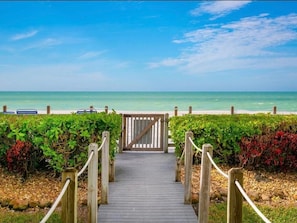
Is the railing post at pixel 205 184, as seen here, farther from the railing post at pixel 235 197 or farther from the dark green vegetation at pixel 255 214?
the railing post at pixel 235 197

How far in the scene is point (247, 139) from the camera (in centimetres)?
813

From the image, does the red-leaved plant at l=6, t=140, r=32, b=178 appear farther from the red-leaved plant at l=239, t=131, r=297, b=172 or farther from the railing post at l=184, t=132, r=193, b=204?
the red-leaved plant at l=239, t=131, r=297, b=172

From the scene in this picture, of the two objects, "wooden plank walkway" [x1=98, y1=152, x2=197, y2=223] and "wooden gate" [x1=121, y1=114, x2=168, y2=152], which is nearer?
"wooden plank walkway" [x1=98, y1=152, x2=197, y2=223]

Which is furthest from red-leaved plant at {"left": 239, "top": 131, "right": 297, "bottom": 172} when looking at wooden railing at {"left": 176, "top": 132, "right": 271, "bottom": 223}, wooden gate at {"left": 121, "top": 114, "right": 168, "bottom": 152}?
wooden gate at {"left": 121, "top": 114, "right": 168, "bottom": 152}

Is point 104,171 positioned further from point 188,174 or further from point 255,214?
point 255,214

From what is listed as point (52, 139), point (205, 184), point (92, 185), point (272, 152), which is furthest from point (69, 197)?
point (272, 152)

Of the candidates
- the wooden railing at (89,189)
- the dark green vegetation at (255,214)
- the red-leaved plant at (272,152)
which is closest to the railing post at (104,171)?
the wooden railing at (89,189)

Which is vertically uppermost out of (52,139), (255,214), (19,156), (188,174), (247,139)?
(52,139)

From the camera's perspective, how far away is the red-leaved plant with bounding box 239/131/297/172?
25.3 feet

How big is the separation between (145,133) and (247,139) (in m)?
4.24

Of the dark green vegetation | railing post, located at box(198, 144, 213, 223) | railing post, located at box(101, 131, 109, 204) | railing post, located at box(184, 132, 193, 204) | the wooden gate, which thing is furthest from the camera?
the wooden gate

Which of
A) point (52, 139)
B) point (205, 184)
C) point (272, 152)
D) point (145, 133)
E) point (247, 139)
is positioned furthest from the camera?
point (145, 133)

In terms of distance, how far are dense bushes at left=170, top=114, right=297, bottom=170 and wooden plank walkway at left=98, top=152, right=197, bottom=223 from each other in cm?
118

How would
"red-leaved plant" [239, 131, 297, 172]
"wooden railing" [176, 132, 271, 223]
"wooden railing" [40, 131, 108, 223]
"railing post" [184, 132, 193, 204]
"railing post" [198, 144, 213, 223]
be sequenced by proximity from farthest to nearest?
"red-leaved plant" [239, 131, 297, 172] < "railing post" [184, 132, 193, 204] < "railing post" [198, 144, 213, 223] < "wooden railing" [176, 132, 271, 223] < "wooden railing" [40, 131, 108, 223]
